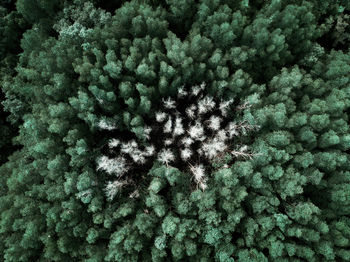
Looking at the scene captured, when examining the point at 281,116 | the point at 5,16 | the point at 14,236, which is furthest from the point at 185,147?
the point at 5,16

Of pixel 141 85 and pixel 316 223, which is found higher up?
pixel 141 85

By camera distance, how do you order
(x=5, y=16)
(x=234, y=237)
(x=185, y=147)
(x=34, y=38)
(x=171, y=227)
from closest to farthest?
1. (x=171, y=227)
2. (x=234, y=237)
3. (x=185, y=147)
4. (x=34, y=38)
5. (x=5, y=16)

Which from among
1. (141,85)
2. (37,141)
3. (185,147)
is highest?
(141,85)

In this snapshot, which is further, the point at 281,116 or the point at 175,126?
the point at 175,126

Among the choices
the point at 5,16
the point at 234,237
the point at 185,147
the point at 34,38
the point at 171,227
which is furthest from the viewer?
the point at 5,16

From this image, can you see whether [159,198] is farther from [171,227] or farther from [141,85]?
[141,85]
